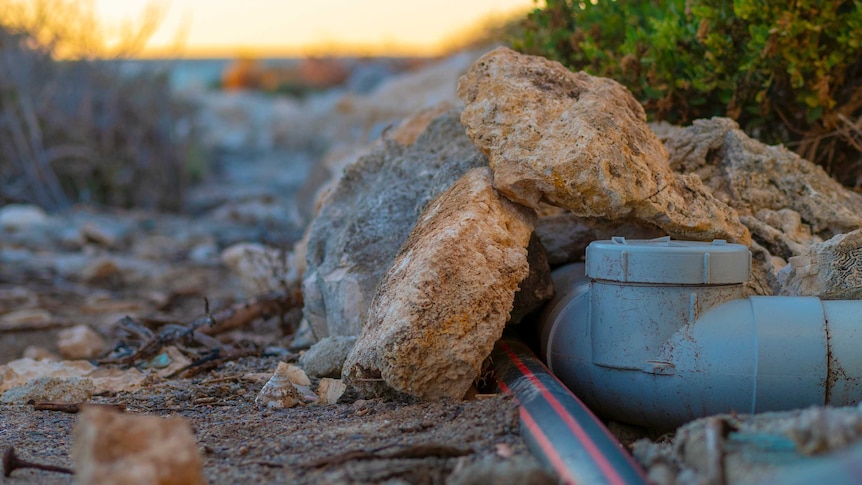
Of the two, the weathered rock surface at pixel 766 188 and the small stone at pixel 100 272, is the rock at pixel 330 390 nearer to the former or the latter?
the weathered rock surface at pixel 766 188

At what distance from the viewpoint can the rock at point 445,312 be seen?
9.62ft

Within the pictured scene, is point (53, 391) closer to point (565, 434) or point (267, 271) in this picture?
point (267, 271)

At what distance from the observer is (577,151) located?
10.2ft

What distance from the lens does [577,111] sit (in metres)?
3.29

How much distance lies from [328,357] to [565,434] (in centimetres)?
157

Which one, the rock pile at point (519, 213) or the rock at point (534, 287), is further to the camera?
the rock at point (534, 287)

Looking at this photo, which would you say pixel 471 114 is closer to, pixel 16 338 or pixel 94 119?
pixel 16 338

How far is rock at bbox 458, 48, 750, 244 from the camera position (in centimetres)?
313

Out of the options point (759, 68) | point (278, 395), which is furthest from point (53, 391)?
point (759, 68)

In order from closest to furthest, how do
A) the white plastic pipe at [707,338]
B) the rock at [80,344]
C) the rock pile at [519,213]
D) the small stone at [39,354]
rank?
the white plastic pipe at [707,338] → the rock pile at [519,213] → the small stone at [39,354] → the rock at [80,344]

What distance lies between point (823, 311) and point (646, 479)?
124cm

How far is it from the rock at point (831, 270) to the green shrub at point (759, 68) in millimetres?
1262

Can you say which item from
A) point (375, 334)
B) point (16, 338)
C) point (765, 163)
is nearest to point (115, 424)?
point (375, 334)

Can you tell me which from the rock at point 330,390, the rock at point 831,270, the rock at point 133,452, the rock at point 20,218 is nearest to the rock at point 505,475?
the rock at point 133,452
